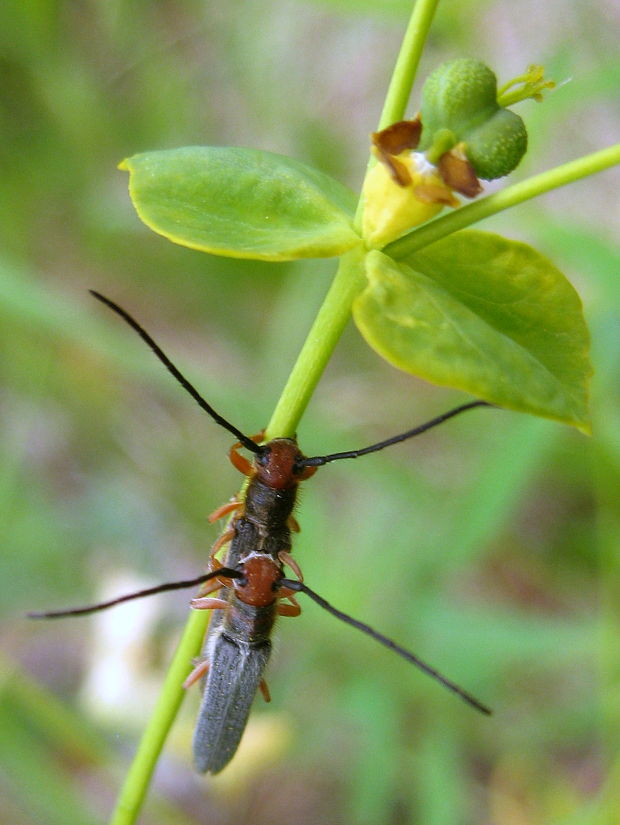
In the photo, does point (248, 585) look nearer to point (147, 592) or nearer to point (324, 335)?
point (147, 592)

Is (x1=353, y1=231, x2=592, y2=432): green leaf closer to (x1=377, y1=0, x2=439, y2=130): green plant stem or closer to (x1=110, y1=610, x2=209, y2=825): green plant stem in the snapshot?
(x1=377, y1=0, x2=439, y2=130): green plant stem

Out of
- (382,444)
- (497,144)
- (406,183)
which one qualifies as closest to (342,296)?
(406,183)

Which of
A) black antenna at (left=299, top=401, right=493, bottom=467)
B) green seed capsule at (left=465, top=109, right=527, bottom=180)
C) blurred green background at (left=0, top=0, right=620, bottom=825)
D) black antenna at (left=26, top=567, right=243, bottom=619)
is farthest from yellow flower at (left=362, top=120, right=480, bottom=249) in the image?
blurred green background at (left=0, top=0, right=620, bottom=825)

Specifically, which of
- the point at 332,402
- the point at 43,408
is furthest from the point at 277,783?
the point at 43,408

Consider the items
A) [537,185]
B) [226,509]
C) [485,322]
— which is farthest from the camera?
[226,509]

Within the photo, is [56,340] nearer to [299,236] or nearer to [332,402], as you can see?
[332,402]
